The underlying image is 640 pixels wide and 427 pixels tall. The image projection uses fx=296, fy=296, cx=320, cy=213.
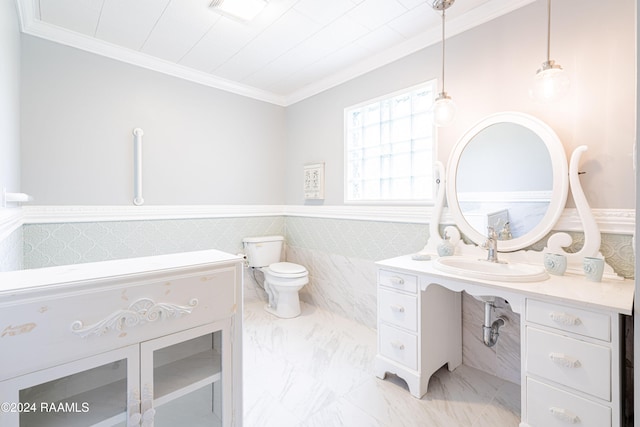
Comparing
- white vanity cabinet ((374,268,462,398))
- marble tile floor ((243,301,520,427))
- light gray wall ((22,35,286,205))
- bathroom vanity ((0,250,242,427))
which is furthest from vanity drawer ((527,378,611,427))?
light gray wall ((22,35,286,205))

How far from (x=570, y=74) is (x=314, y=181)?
2179 millimetres

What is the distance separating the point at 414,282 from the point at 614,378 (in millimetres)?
885

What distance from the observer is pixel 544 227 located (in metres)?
1.73

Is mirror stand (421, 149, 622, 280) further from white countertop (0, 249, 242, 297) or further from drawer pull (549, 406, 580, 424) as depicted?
white countertop (0, 249, 242, 297)

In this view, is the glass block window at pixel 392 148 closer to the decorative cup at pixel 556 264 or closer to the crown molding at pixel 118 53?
the decorative cup at pixel 556 264

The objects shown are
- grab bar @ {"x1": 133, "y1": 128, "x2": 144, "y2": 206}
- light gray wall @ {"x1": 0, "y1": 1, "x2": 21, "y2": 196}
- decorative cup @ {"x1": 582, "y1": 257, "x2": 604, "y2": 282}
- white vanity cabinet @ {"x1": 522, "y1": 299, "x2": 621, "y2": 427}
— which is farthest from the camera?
grab bar @ {"x1": 133, "y1": 128, "x2": 144, "y2": 206}

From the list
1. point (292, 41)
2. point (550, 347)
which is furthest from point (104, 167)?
point (550, 347)

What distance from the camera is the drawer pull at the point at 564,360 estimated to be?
125cm

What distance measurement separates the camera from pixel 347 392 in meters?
1.82

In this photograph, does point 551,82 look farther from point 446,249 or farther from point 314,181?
point 314,181

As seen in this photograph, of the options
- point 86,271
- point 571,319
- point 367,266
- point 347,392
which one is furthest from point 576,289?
point 86,271

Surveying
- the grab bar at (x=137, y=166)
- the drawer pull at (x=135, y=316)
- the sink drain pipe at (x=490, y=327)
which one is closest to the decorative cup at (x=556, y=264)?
the sink drain pipe at (x=490, y=327)

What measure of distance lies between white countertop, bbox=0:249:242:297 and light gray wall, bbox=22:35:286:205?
6.00 ft

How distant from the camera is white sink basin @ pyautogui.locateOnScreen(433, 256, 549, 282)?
151 cm
